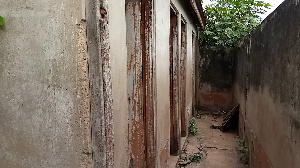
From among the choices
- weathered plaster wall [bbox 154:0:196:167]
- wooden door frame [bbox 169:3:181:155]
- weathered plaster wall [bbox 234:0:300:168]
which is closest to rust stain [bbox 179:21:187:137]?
wooden door frame [bbox 169:3:181:155]

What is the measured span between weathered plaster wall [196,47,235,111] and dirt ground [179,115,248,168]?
1.96m

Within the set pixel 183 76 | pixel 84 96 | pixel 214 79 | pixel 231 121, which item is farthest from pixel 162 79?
pixel 214 79

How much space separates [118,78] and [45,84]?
495 mm

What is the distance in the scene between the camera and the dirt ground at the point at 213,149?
5.12 meters

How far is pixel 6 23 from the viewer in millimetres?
1477

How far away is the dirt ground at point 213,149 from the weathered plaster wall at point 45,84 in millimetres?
3885

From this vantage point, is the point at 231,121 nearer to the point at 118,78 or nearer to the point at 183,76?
the point at 183,76

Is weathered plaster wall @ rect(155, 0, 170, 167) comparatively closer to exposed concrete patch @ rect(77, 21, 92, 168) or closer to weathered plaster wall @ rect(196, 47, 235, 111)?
exposed concrete patch @ rect(77, 21, 92, 168)

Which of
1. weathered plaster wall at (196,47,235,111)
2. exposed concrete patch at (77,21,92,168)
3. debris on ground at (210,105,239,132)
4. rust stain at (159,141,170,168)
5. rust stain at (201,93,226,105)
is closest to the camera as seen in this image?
exposed concrete patch at (77,21,92,168)

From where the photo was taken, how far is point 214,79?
32.3 ft

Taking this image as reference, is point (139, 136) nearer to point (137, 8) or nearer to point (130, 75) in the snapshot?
point (130, 75)

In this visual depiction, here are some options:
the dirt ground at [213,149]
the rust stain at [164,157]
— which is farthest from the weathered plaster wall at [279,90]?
the dirt ground at [213,149]

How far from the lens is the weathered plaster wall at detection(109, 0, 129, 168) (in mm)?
1660

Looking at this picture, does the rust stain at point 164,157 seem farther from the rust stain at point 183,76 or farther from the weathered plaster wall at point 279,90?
the rust stain at point 183,76
